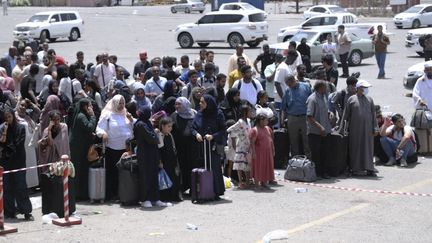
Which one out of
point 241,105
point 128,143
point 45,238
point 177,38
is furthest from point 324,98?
point 177,38

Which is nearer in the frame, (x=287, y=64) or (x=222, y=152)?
(x=222, y=152)

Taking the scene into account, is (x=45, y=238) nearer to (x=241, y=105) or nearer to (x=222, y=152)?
(x=222, y=152)

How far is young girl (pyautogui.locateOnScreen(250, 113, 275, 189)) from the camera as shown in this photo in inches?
567

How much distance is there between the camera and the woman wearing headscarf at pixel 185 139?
1387 centimetres

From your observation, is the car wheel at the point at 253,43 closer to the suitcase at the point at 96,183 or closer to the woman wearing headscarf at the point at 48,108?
the woman wearing headscarf at the point at 48,108

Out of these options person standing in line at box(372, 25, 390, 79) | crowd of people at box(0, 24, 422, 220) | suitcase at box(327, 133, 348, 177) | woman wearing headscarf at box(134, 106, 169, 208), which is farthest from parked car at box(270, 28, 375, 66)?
woman wearing headscarf at box(134, 106, 169, 208)

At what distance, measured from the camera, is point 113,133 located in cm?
1344

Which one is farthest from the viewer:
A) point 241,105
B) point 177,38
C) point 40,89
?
point 177,38

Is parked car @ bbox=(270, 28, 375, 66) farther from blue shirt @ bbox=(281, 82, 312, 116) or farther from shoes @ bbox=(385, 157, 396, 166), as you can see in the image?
blue shirt @ bbox=(281, 82, 312, 116)

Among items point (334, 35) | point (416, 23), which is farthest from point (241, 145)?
point (416, 23)

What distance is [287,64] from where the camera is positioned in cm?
1825

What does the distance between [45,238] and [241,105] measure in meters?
4.83

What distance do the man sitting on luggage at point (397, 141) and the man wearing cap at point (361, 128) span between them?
1.01m

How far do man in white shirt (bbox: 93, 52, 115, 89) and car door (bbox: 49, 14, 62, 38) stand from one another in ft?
94.9
